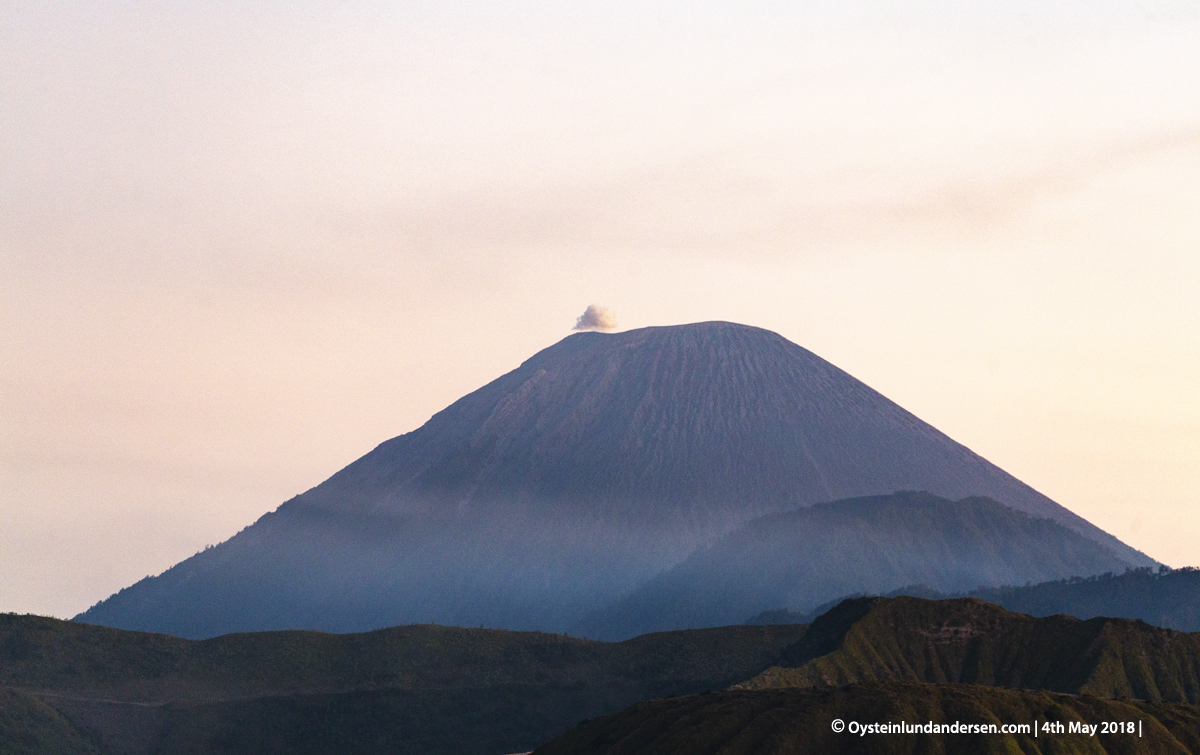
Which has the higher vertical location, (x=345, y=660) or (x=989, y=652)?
(x=345, y=660)

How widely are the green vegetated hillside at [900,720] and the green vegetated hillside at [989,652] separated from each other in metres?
25.3

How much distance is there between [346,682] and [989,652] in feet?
262

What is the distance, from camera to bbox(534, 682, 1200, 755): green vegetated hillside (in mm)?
96188

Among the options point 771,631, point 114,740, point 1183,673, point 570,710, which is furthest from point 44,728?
point 1183,673

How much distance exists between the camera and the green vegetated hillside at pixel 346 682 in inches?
6235

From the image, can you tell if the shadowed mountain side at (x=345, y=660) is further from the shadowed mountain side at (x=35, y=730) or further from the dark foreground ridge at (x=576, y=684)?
the shadowed mountain side at (x=35, y=730)

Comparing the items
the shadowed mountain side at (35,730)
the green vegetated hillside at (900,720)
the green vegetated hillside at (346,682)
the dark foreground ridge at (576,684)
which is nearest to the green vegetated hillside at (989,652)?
Answer: the dark foreground ridge at (576,684)

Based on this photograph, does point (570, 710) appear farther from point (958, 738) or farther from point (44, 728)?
point (958, 738)

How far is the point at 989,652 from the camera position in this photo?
14750 cm

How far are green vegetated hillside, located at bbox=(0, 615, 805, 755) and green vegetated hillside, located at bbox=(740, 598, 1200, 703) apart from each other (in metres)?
22.5

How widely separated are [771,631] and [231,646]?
72338 mm

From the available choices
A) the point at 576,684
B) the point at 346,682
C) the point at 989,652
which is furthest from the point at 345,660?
the point at 989,652

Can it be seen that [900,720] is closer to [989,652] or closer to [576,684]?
[989,652]

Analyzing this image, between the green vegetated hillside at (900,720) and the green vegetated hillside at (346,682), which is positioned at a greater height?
the green vegetated hillside at (346,682)
